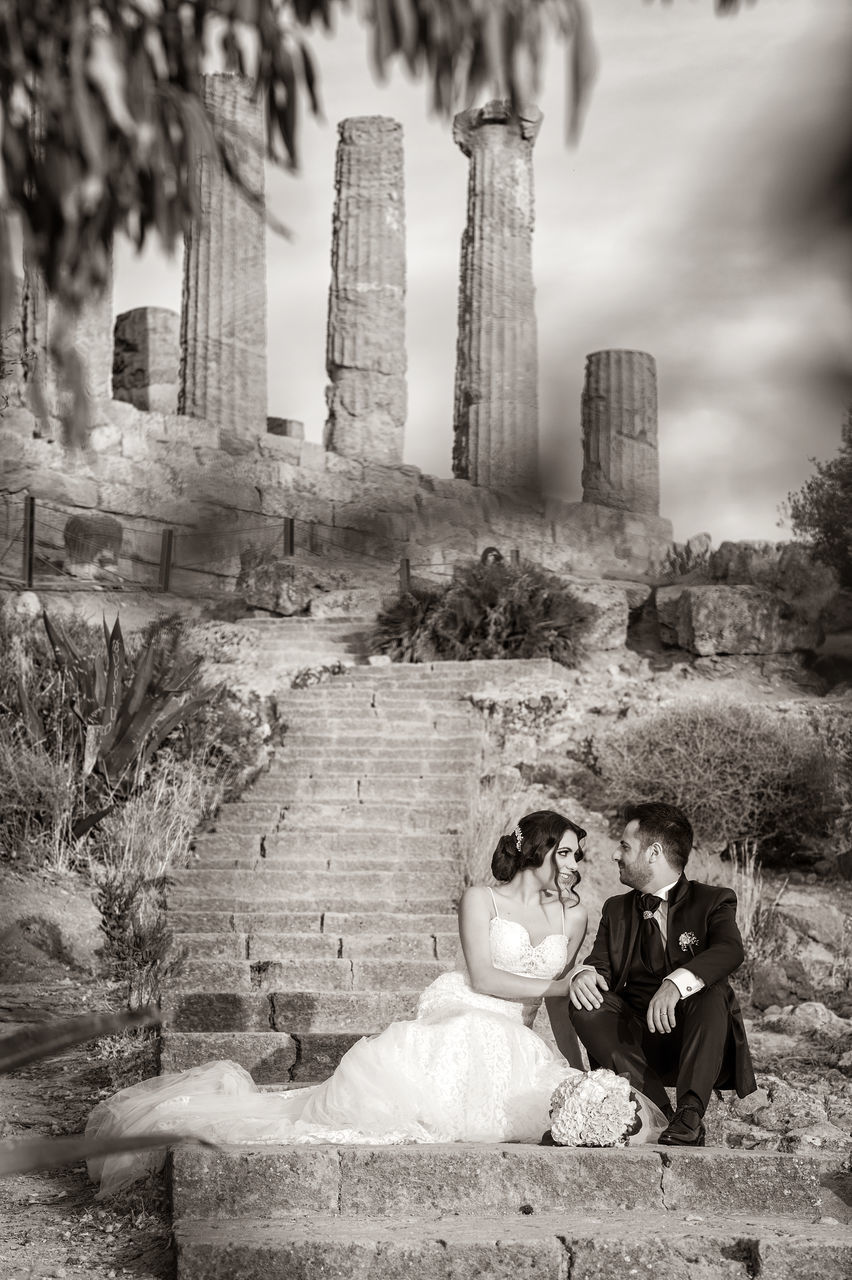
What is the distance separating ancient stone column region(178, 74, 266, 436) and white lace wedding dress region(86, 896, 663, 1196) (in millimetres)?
17853

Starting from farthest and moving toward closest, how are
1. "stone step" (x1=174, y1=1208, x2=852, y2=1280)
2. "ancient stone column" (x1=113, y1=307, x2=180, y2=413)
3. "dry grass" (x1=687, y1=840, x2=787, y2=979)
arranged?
"ancient stone column" (x1=113, y1=307, x2=180, y2=413), "dry grass" (x1=687, y1=840, x2=787, y2=979), "stone step" (x1=174, y1=1208, x2=852, y2=1280)

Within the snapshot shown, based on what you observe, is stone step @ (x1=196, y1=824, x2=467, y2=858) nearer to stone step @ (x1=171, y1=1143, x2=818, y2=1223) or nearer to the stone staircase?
the stone staircase

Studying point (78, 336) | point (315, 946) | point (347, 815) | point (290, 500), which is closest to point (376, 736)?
point (347, 815)

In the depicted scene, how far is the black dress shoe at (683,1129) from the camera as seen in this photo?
17.9 ft

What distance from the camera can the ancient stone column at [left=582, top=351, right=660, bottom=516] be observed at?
27.2 m

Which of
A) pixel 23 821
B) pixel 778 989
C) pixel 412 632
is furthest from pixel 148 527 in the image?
pixel 778 989

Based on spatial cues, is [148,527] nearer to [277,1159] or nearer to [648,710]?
[648,710]

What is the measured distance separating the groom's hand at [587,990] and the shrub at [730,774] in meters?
5.86

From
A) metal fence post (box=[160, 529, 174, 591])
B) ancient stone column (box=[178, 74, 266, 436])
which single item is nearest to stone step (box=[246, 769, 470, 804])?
metal fence post (box=[160, 529, 174, 591])

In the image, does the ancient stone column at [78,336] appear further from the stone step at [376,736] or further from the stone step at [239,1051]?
the stone step at [239,1051]

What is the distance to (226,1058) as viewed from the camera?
7.53 metres

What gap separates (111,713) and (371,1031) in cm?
483

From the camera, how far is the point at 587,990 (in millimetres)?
5730

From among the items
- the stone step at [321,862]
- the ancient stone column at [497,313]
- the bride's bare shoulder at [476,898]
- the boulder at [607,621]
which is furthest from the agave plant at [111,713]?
the ancient stone column at [497,313]
